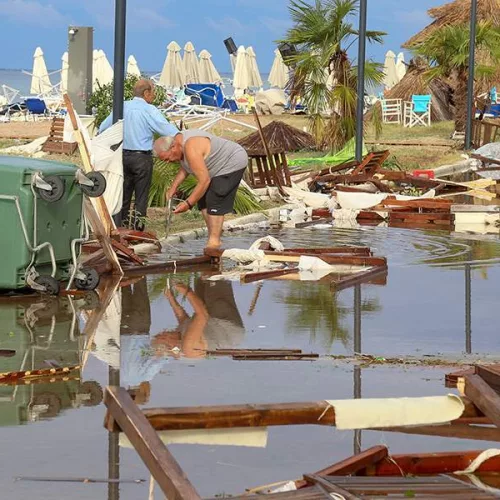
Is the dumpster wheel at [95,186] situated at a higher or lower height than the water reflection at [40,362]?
higher

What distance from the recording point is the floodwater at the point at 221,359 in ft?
20.8

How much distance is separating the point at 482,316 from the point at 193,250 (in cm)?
499

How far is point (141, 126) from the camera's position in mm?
15414

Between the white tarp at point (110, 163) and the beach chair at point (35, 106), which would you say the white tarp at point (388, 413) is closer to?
the white tarp at point (110, 163)

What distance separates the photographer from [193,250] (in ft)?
50.3

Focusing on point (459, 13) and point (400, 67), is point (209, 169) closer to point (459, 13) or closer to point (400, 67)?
point (459, 13)

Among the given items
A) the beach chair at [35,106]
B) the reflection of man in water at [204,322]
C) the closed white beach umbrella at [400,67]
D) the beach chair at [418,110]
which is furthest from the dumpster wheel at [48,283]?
the closed white beach umbrella at [400,67]

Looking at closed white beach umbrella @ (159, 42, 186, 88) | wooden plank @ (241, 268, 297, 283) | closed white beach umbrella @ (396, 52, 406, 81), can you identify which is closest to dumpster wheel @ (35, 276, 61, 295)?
wooden plank @ (241, 268, 297, 283)

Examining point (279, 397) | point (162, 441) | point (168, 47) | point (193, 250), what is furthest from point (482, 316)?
point (168, 47)

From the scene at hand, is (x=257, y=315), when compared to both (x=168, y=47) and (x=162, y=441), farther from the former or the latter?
(x=168, y=47)

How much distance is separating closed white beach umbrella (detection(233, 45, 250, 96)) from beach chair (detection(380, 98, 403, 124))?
A: 1393 centimetres

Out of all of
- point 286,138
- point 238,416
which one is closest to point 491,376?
point 238,416

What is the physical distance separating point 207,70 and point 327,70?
32.5 meters

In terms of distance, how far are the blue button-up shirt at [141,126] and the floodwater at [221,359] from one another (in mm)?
2677
